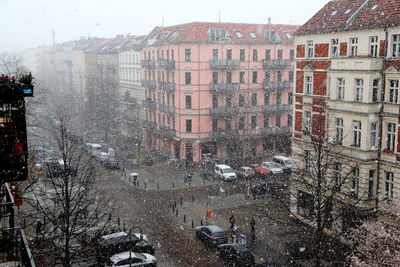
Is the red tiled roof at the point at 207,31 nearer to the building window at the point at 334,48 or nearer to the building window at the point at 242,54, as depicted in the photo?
the building window at the point at 242,54

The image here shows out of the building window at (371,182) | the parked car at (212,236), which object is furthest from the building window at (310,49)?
the parked car at (212,236)

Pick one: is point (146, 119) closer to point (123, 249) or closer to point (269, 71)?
→ point (269, 71)

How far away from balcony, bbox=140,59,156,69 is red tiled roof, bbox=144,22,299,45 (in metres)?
2.25

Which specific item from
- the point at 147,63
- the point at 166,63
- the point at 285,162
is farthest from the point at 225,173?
the point at 147,63

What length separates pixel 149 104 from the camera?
51188mm

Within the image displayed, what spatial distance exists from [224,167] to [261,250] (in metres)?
15.5

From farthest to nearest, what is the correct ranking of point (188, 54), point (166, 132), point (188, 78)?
point (166, 132), point (188, 78), point (188, 54)

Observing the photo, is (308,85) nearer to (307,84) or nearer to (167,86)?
(307,84)

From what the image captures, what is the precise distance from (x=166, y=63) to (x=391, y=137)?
29.2m

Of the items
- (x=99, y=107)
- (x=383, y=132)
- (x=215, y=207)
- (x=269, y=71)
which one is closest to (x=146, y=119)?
(x=99, y=107)

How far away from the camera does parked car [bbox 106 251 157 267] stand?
19459 millimetres

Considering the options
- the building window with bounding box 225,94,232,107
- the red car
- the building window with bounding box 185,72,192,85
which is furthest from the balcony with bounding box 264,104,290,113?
the red car

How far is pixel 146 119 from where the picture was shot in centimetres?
5441

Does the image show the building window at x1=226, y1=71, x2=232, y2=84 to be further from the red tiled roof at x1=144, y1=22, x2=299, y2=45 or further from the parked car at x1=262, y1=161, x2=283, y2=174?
the parked car at x1=262, y1=161, x2=283, y2=174
